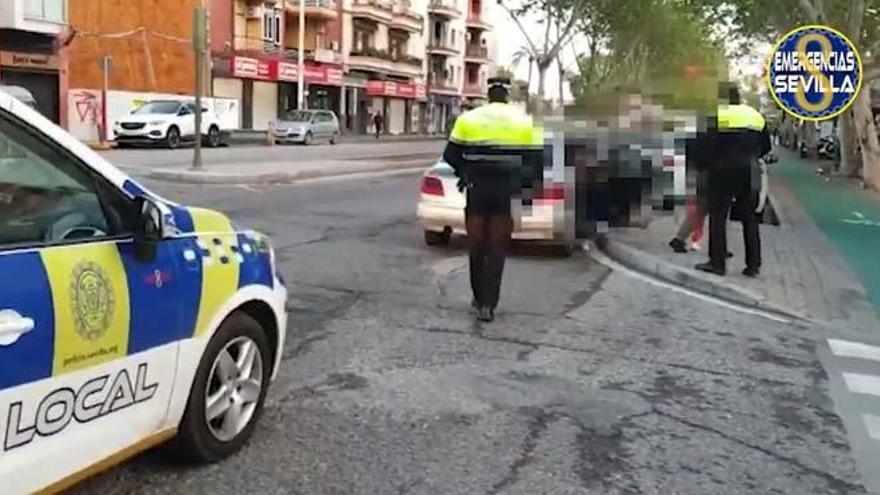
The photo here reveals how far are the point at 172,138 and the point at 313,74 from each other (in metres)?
24.6

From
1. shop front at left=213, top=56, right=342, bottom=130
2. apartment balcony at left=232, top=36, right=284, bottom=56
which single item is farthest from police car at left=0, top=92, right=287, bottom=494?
apartment balcony at left=232, top=36, right=284, bottom=56

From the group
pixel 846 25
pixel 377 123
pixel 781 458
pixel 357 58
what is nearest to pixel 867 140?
pixel 846 25

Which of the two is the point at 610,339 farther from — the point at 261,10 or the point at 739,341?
the point at 261,10

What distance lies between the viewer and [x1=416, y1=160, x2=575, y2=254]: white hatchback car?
10273 mm

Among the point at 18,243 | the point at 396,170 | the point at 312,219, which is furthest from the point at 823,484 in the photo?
the point at 396,170

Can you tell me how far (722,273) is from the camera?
988 centimetres

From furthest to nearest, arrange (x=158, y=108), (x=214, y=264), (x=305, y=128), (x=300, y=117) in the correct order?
1. (x=300, y=117)
2. (x=305, y=128)
3. (x=158, y=108)
4. (x=214, y=264)

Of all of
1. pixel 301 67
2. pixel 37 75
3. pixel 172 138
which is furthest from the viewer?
pixel 301 67

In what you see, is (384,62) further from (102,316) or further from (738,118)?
(102,316)

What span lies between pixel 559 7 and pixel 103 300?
46.2m

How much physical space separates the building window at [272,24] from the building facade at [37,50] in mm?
18854

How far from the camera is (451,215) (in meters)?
11.3

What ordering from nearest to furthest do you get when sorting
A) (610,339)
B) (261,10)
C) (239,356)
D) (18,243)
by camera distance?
(18,243)
(239,356)
(610,339)
(261,10)

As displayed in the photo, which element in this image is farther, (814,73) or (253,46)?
(253,46)
